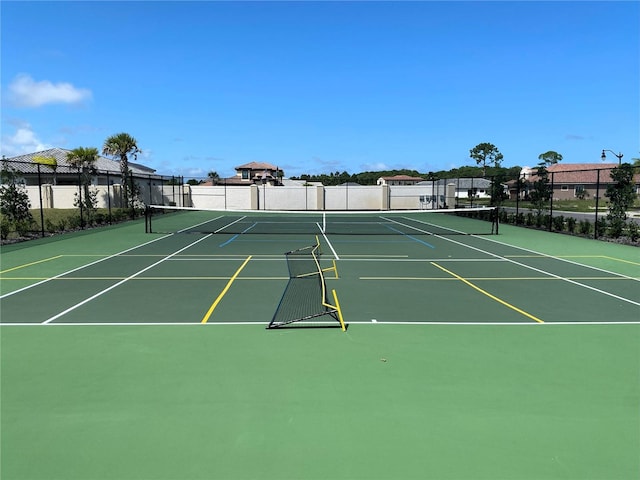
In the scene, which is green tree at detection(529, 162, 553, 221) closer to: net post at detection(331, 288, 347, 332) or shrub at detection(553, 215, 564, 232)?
shrub at detection(553, 215, 564, 232)

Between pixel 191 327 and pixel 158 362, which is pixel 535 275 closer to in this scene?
pixel 191 327

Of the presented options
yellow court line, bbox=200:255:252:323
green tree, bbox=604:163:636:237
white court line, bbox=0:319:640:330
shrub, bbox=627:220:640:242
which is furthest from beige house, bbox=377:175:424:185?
white court line, bbox=0:319:640:330

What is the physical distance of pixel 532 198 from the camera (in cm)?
2922

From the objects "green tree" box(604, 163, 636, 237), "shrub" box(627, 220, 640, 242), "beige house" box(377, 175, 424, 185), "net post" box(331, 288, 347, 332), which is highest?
"beige house" box(377, 175, 424, 185)

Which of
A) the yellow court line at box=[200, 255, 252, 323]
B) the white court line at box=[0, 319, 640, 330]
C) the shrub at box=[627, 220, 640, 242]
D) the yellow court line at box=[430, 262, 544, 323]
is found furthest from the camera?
the shrub at box=[627, 220, 640, 242]

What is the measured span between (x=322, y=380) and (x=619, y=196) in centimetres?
2053

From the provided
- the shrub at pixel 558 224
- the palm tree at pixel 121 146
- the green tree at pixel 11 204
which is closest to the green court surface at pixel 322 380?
the green tree at pixel 11 204

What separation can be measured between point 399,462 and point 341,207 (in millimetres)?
47145

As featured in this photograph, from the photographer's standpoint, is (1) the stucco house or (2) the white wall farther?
(2) the white wall

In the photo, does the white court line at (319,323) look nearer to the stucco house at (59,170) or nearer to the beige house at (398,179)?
the stucco house at (59,170)

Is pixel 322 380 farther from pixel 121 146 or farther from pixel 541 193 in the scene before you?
pixel 121 146

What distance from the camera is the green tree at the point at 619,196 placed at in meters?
20.9

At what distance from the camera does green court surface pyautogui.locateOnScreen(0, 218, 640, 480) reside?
13.6ft

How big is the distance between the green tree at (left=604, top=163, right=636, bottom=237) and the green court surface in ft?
34.4
